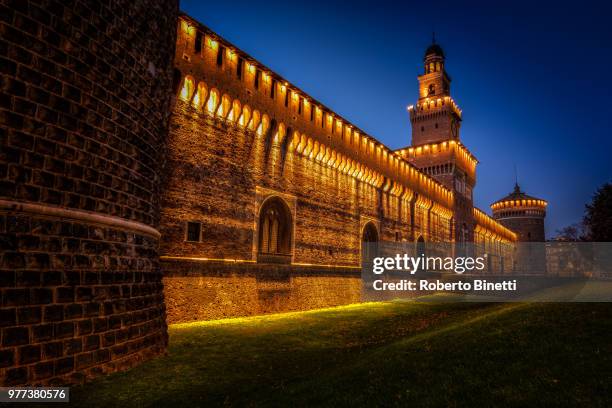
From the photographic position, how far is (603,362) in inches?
183

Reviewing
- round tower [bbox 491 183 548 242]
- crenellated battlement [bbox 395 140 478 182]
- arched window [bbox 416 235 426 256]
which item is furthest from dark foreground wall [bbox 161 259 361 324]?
round tower [bbox 491 183 548 242]

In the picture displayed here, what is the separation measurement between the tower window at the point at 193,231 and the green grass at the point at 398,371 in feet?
12.6

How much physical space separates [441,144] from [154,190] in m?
34.7

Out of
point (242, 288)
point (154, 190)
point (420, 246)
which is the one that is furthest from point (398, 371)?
point (420, 246)

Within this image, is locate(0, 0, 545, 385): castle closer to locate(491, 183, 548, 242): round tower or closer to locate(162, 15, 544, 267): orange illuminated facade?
locate(162, 15, 544, 267): orange illuminated facade

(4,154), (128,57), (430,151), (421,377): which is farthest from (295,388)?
(430,151)

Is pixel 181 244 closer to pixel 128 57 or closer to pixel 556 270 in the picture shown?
pixel 128 57

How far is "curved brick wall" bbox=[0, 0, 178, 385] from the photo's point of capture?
4812mm

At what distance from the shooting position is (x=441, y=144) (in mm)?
37656

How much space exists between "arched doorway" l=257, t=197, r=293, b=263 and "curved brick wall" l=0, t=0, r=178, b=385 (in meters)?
7.91

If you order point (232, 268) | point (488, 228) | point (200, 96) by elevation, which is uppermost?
point (200, 96)

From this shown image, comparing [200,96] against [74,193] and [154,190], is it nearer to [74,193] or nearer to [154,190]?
[154,190]

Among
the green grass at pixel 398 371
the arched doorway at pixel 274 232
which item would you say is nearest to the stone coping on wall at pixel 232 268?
the arched doorway at pixel 274 232

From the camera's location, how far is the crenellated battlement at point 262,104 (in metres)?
12.7
